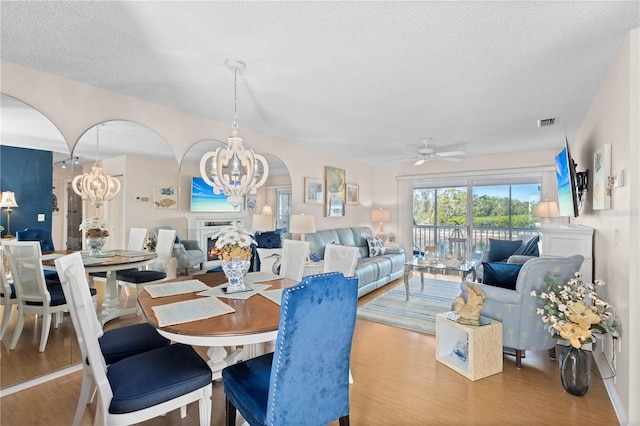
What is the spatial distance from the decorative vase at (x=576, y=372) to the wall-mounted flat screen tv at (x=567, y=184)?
1.45 m

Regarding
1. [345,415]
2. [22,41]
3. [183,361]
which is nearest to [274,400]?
[345,415]

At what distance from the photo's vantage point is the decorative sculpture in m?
2.58

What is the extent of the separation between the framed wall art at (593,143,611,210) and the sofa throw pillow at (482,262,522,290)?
2.63 feet

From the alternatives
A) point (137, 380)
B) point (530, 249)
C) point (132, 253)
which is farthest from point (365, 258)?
point (137, 380)

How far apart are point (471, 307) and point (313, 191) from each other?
341 cm

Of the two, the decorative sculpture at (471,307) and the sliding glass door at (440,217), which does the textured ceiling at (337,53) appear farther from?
the sliding glass door at (440,217)

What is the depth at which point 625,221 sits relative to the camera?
2.00 meters

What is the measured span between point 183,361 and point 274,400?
63cm

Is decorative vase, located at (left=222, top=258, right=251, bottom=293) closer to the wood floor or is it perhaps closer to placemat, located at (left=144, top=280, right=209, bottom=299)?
placemat, located at (left=144, top=280, right=209, bottom=299)

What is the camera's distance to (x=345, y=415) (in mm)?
1524

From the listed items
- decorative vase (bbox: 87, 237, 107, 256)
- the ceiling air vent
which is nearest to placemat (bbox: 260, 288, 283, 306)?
decorative vase (bbox: 87, 237, 107, 256)

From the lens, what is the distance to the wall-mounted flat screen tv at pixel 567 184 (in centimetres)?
299

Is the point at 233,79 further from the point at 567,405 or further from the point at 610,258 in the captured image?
the point at 567,405

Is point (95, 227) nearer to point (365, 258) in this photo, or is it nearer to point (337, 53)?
point (337, 53)
